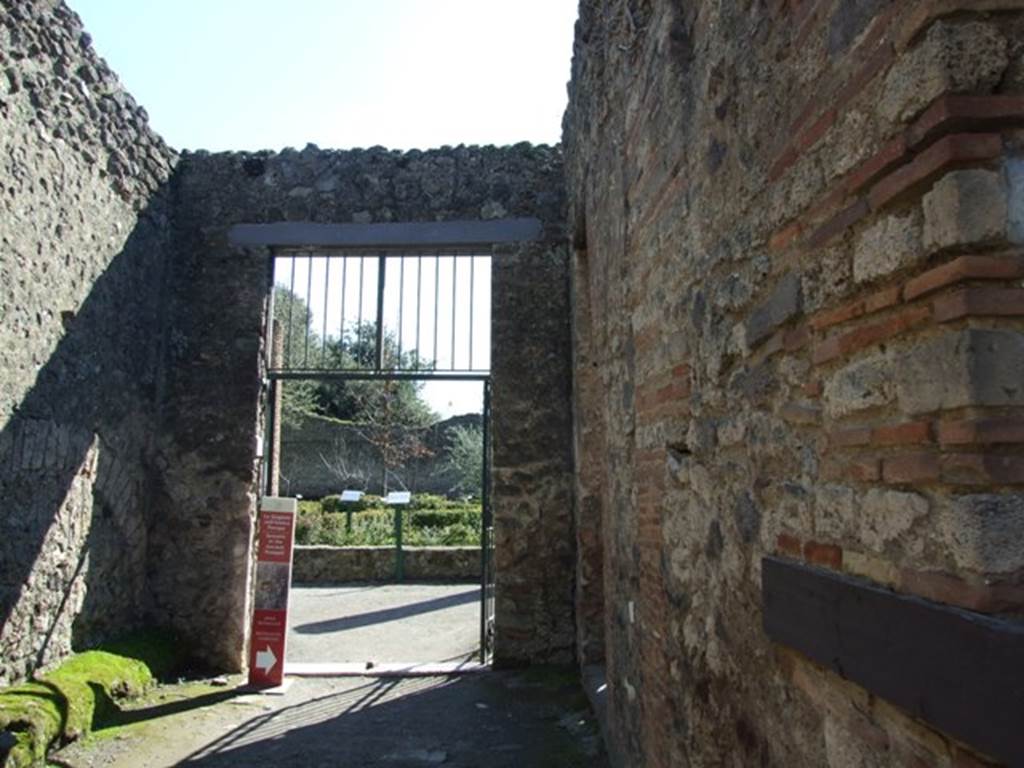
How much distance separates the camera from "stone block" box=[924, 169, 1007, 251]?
1200mm

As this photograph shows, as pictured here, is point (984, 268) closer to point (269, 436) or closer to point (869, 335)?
point (869, 335)

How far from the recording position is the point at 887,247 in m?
1.40

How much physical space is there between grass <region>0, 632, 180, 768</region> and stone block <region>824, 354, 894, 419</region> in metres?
4.47

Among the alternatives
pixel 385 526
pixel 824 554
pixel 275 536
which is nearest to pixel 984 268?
pixel 824 554

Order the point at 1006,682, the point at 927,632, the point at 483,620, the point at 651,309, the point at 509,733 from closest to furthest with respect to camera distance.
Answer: the point at 1006,682, the point at 927,632, the point at 651,309, the point at 509,733, the point at 483,620

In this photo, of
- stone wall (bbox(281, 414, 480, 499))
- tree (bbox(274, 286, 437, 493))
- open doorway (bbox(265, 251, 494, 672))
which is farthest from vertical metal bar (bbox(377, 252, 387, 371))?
stone wall (bbox(281, 414, 480, 499))

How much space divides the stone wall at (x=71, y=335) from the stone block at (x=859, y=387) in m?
4.71

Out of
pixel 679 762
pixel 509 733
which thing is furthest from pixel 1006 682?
pixel 509 733

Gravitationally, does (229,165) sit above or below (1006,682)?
above

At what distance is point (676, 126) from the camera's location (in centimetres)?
286

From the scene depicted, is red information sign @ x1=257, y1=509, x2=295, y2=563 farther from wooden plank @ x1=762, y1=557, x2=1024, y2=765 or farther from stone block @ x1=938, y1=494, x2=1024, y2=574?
stone block @ x1=938, y1=494, x2=1024, y2=574

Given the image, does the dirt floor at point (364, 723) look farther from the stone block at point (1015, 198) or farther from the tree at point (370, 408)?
the tree at point (370, 408)

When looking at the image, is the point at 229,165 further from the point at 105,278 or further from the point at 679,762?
the point at 679,762

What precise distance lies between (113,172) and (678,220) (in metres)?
4.93
